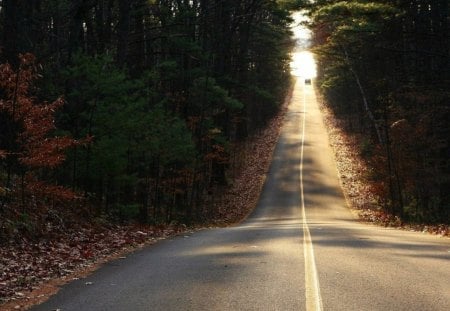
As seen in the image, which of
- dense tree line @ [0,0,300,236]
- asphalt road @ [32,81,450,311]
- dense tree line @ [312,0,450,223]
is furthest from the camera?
dense tree line @ [312,0,450,223]

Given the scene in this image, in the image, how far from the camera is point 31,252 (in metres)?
11.1

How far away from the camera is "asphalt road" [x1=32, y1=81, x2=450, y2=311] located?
22.4ft

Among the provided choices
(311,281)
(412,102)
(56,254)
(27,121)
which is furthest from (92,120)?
(412,102)

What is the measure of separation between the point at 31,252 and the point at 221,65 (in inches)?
885

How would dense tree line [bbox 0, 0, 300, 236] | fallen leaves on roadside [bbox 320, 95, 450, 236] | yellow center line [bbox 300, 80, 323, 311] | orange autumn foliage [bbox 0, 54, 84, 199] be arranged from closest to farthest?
yellow center line [bbox 300, 80, 323, 311] < orange autumn foliage [bbox 0, 54, 84, 199] < dense tree line [bbox 0, 0, 300, 236] < fallen leaves on roadside [bbox 320, 95, 450, 236]

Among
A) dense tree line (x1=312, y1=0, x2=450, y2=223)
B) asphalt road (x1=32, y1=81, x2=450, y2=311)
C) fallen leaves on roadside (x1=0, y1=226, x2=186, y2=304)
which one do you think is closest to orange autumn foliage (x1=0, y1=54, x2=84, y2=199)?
fallen leaves on roadside (x1=0, y1=226, x2=186, y2=304)

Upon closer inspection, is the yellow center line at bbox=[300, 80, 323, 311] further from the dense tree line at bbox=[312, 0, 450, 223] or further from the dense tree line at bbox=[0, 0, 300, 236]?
the dense tree line at bbox=[312, 0, 450, 223]

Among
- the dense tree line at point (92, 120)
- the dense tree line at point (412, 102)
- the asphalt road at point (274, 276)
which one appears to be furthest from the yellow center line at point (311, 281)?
the dense tree line at point (412, 102)

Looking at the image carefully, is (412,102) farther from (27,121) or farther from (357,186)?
(27,121)

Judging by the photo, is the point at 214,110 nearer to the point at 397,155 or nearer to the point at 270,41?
the point at 270,41

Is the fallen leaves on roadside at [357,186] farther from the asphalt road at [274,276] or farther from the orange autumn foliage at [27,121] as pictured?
the orange autumn foliage at [27,121]

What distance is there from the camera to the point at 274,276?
848 centimetres

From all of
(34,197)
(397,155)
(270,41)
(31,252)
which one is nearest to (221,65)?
(270,41)

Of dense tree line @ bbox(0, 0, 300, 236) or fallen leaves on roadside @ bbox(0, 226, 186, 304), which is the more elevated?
dense tree line @ bbox(0, 0, 300, 236)
